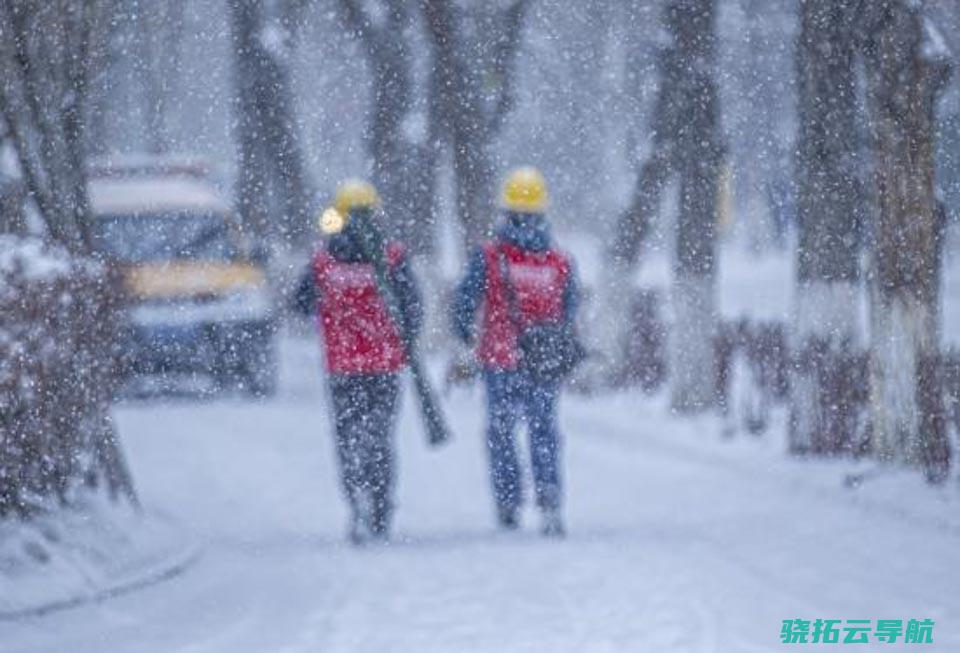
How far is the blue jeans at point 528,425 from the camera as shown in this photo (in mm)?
9930

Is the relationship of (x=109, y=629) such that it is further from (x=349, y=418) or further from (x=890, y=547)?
(x=890, y=547)

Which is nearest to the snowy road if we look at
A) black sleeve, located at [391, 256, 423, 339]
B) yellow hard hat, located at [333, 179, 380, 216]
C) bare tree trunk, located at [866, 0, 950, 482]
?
bare tree trunk, located at [866, 0, 950, 482]

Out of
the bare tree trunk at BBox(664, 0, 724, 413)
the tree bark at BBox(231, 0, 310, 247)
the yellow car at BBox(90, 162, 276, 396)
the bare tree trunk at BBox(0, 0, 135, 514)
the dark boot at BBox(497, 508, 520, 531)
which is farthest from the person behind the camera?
the tree bark at BBox(231, 0, 310, 247)

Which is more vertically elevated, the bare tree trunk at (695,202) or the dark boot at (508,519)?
the bare tree trunk at (695,202)

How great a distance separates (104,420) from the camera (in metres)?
9.56

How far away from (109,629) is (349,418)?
98.1 inches

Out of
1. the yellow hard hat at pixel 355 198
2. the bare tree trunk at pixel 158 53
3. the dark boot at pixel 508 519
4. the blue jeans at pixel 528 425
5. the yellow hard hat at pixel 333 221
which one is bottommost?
the dark boot at pixel 508 519

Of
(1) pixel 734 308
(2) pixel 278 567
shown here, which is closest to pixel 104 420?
(2) pixel 278 567

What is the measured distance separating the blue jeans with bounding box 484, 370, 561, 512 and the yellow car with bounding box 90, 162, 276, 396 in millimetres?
8274

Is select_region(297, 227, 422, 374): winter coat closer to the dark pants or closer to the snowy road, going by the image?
the dark pants

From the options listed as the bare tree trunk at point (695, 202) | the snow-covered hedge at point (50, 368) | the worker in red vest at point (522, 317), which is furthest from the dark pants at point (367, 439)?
the bare tree trunk at point (695, 202)

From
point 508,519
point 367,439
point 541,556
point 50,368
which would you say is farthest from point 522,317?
point 50,368

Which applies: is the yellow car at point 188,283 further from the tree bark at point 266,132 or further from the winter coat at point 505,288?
the winter coat at point 505,288

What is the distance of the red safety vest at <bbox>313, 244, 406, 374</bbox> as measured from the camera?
9.83m
